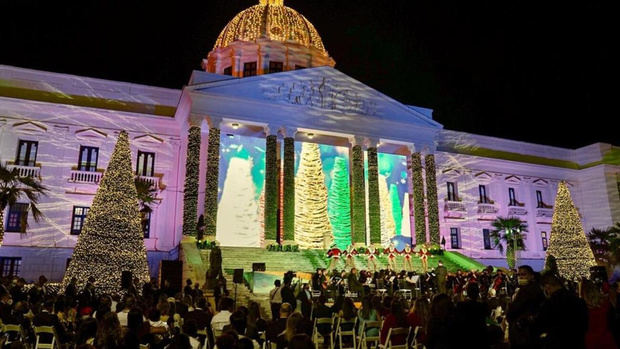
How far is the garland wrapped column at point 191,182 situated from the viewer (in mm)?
25625

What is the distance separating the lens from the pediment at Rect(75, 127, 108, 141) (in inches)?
1095

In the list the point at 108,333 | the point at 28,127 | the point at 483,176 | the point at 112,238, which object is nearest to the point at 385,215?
the point at 483,176

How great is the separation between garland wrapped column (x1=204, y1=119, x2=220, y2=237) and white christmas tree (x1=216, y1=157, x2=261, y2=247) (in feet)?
9.78

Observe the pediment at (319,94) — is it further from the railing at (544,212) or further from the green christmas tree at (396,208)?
the railing at (544,212)

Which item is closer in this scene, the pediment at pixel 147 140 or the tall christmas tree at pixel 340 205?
the pediment at pixel 147 140

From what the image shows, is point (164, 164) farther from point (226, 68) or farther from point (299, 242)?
point (226, 68)

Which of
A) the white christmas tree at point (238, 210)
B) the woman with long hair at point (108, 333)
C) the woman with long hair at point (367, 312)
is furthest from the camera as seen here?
the white christmas tree at point (238, 210)

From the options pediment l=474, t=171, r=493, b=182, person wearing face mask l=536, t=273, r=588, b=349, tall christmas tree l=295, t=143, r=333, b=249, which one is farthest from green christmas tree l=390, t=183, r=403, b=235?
person wearing face mask l=536, t=273, r=588, b=349

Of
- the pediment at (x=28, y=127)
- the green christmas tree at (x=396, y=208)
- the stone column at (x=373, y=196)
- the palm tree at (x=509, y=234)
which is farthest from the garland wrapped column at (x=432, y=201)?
the pediment at (x=28, y=127)

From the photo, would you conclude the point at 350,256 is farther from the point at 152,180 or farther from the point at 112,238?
the point at 152,180

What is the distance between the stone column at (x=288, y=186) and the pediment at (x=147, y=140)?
7249 millimetres

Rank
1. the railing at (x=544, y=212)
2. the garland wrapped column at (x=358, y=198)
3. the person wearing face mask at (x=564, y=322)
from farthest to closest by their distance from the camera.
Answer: the railing at (x=544, y=212)
the garland wrapped column at (x=358, y=198)
the person wearing face mask at (x=564, y=322)

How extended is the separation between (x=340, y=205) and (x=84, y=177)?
49.0ft

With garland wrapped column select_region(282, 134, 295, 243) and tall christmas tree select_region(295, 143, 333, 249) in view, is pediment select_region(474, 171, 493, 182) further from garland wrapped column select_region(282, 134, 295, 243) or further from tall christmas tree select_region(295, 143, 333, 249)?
garland wrapped column select_region(282, 134, 295, 243)
